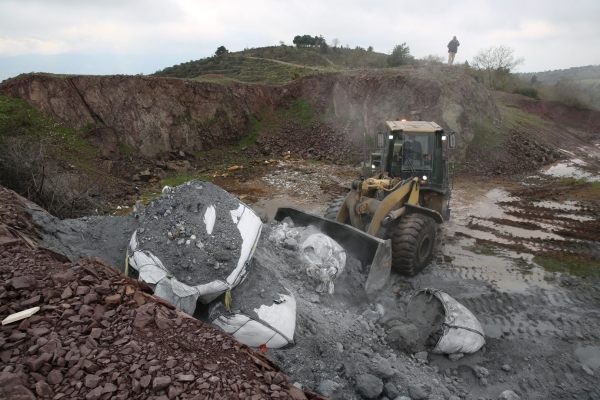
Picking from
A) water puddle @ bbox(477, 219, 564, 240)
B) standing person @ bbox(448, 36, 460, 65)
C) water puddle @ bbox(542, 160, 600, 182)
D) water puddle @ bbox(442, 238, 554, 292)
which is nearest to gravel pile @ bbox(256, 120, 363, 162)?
standing person @ bbox(448, 36, 460, 65)

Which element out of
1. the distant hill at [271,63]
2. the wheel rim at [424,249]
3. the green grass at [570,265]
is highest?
the distant hill at [271,63]

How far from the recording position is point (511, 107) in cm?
2756

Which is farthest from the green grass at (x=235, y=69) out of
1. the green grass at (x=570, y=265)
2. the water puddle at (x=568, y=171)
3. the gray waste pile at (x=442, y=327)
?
the gray waste pile at (x=442, y=327)

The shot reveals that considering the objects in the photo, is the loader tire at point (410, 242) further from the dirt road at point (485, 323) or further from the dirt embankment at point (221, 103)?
the dirt embankment at point (221, 103)

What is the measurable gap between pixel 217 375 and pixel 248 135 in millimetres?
17030

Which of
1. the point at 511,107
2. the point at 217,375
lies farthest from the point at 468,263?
the point at 511,107

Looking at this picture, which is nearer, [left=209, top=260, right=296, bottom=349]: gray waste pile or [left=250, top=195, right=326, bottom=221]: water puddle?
[left=209, top=260, right=296, bottom=349]: gray waste pile

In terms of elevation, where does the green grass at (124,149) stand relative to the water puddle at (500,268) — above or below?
above

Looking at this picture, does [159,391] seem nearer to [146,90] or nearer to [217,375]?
[217,375]

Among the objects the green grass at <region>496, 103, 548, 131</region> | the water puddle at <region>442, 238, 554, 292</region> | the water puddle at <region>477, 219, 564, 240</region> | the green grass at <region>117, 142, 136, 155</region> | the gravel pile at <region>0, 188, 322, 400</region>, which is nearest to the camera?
the gravel pile at <region>0, 188, 322, 400</region>

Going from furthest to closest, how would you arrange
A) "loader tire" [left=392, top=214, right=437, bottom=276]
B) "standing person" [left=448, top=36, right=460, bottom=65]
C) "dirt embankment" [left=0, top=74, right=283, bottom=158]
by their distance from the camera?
"standing person" [left=448, top=36, right=460, bottom=65] < "dirt embankment" [left=0, top=74, right=283, bottom=158] < "loader tire" [left=392, top=214, right=437, bottom=276]

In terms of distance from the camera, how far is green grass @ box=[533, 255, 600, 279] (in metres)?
6.89

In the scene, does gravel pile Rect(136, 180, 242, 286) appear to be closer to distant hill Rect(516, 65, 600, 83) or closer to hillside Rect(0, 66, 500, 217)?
hillside Rect(0, 66, 500, 217)

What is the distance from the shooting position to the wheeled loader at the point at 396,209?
610 centimetres
